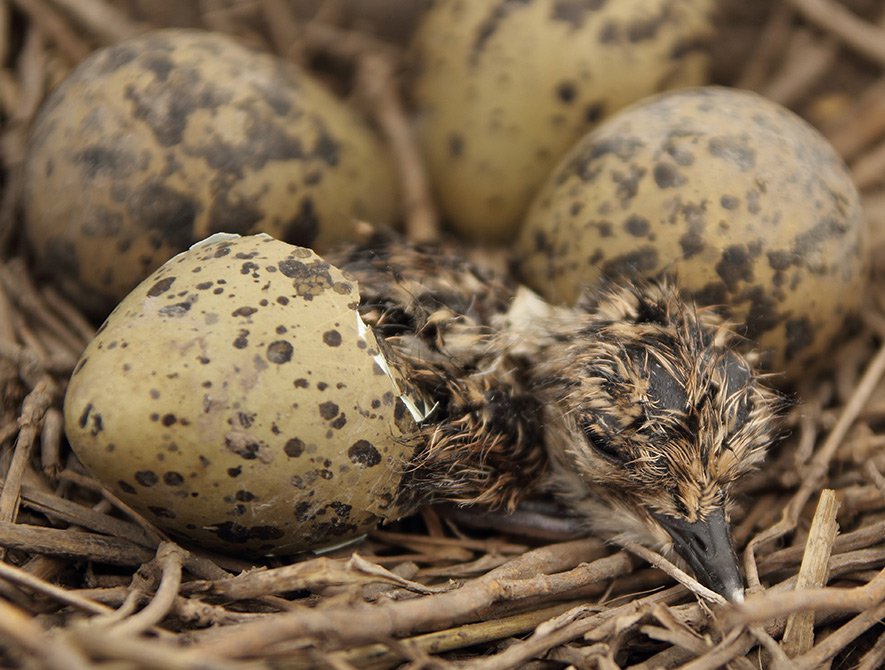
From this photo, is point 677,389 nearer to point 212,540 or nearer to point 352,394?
point 352,394

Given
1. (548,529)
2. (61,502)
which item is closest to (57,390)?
(61,502)

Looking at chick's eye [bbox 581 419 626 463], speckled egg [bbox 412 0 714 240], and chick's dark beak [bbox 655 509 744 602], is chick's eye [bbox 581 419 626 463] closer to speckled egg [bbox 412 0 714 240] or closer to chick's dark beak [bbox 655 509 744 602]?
chick's dark beak [bbox 655 509 744 602]

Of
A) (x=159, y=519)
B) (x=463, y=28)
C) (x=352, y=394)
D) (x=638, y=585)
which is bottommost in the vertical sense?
(x=638, y=585)

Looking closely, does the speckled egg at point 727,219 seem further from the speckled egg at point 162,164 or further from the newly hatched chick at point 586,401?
the speckled egg at point 162,164

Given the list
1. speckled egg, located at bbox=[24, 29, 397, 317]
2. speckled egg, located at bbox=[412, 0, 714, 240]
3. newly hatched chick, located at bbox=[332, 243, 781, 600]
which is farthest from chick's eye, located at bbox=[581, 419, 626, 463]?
speckled egg, located at bbox=[412, 0, 714, 240]

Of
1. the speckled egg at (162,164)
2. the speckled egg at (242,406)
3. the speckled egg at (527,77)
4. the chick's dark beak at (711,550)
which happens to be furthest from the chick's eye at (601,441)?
the speckled egg at (527,77)

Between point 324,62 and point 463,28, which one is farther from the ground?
point 463,28

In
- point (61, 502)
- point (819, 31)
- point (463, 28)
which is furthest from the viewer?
point (819, 31)
